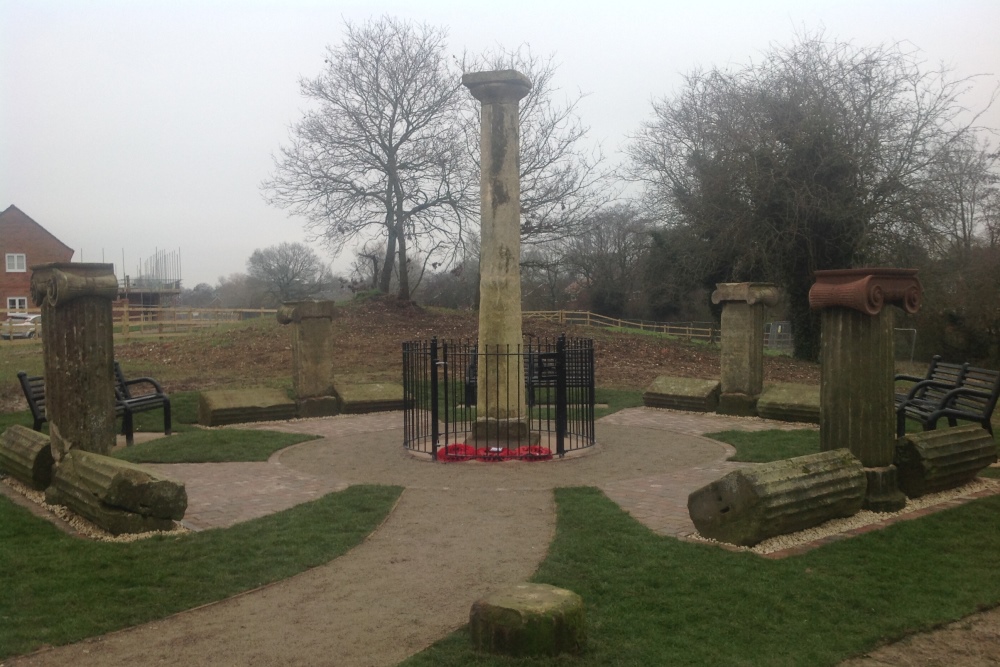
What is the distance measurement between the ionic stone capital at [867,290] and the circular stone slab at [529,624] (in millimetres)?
3582

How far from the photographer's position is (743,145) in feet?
79.3

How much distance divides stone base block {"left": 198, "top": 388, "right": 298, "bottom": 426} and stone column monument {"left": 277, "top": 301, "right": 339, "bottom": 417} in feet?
0.88

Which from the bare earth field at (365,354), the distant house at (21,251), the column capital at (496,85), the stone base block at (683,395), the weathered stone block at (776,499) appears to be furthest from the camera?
the distant house at (21,251)

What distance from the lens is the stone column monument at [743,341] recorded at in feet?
42.4

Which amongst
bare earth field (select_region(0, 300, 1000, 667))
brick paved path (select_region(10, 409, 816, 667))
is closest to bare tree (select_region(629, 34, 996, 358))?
bare earth field (select_region(0, 300, 1000, 667))

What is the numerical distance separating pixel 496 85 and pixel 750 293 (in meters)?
5.33

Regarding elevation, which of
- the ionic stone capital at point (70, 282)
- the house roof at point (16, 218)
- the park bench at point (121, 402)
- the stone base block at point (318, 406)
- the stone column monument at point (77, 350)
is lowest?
the stone base block at point (318, 406)

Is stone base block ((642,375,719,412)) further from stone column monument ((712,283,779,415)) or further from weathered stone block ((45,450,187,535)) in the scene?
weathered stone block ((45,450,187,535))

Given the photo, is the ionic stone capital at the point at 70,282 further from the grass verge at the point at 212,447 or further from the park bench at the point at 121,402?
the park bench at the point at 121,402

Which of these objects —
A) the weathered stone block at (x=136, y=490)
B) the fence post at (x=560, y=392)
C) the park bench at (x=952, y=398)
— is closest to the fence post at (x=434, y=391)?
the fence post at (x=560, y=392)

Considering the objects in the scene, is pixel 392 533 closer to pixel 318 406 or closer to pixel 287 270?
pixel 318 406

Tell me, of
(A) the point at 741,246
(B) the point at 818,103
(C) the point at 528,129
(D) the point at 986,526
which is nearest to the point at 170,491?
(D) the point at 986,526

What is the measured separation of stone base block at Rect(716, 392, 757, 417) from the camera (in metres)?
13.0

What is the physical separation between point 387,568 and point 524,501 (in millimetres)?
2090
